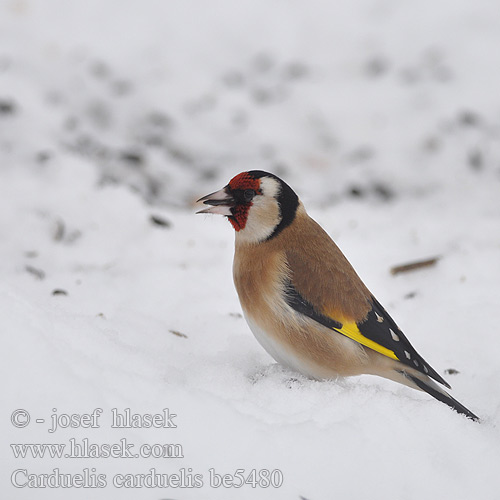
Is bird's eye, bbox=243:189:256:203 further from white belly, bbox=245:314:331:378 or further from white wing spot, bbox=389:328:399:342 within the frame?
white wing spot, bbox=389:328:399:342

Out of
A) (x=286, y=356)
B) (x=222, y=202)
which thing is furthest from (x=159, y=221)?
(x=286, y=356)

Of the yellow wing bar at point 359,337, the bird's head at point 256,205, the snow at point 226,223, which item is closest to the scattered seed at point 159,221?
the snow at point 226,223

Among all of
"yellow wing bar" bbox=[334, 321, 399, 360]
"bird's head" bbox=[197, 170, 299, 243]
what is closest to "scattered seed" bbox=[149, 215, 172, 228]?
"bird's head" bbox=[197, 170, 299, 243]

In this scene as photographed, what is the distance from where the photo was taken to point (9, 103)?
6129 mm

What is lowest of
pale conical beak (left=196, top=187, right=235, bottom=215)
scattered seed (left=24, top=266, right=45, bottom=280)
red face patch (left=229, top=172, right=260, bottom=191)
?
scattered seed (left=24, top=266, right=45, bottom=280)

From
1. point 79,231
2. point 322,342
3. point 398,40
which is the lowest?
point 79,231

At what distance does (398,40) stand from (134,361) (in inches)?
214

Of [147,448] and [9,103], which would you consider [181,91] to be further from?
[147,448]

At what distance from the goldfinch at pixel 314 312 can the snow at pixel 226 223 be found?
113 millimetres

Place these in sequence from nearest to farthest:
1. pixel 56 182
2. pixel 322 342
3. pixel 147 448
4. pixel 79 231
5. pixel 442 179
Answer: pixel 147 448
pixel 322 342
pixel 79 231
pixel 56 182
pixel 442 179

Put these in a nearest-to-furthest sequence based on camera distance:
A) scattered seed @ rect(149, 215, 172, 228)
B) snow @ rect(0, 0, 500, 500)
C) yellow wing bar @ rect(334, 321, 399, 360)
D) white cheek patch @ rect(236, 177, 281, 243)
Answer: snow @ rect(0, 0, 500, 500), yellow wing bar @ rect(334, 321, 399, 360), white cheek patch @ rect(236, 177, 281, 243), scattered seed @ rect(149, 215, 172, 228)

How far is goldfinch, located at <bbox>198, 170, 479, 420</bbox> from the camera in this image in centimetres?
300

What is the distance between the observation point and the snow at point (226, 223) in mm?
2400

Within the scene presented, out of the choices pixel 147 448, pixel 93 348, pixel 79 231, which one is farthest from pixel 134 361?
pixel 79 231
